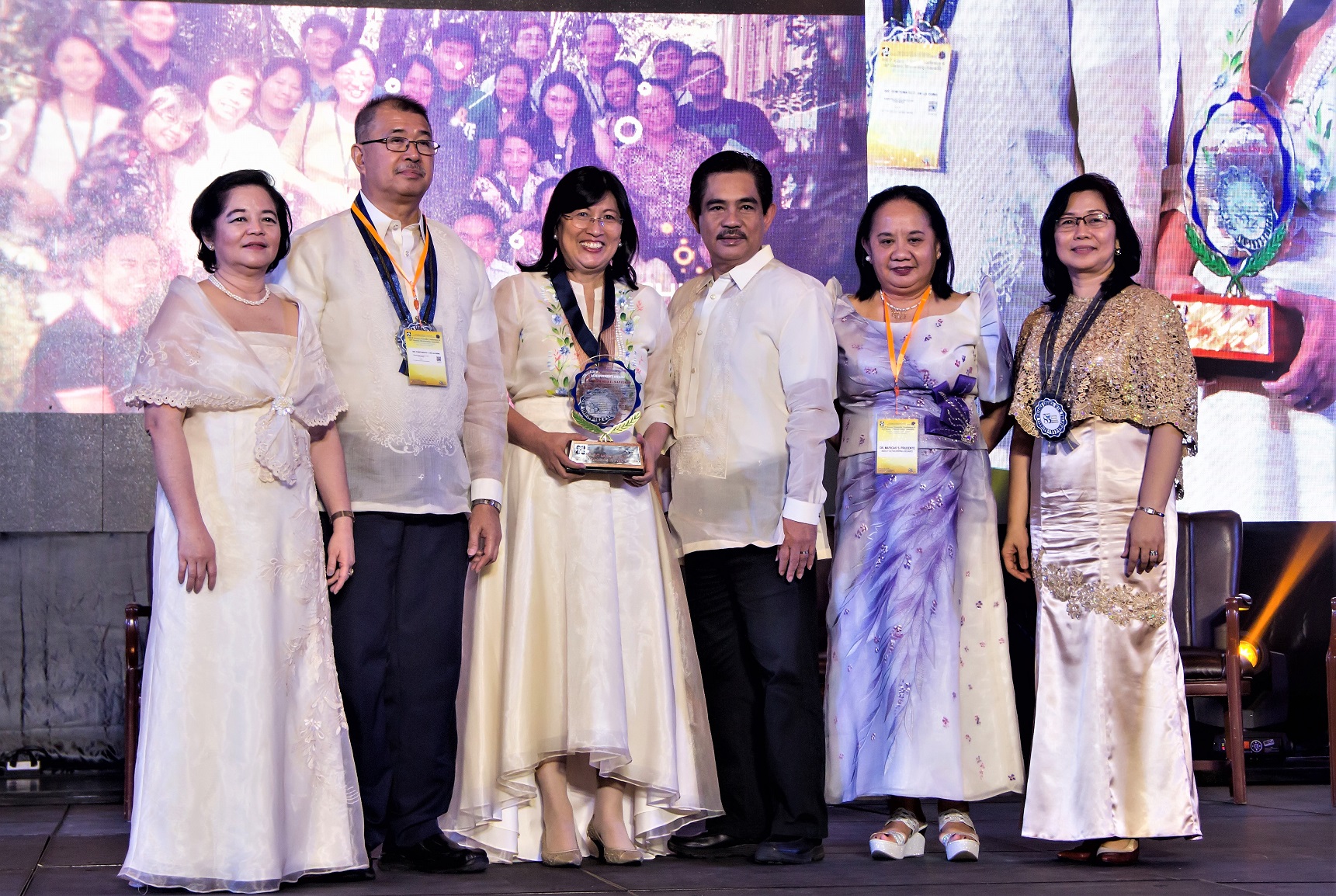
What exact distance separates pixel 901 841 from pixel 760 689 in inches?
18.7

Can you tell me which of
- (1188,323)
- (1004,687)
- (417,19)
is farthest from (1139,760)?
(417,19)

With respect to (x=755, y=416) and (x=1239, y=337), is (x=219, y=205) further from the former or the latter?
(x=1239, y=337)

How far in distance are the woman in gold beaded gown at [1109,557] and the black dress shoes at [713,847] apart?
65 centimetres

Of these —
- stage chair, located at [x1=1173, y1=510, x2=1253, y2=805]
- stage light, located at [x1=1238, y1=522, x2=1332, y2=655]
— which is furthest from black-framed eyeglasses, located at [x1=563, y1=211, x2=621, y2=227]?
stage light, located at [x1=1238, y1=522, x2=1332, y2=655]

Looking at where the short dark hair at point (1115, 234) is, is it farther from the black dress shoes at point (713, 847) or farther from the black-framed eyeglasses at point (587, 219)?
the black dress shoes at point (713, 847)

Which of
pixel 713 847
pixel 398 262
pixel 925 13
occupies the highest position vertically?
pixel 925 13

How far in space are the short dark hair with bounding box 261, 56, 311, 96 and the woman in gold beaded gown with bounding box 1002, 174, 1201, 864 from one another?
292 cm

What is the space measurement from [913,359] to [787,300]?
336 millimetres

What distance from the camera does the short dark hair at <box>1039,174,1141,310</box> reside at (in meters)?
3.29

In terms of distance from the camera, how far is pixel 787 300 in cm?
326

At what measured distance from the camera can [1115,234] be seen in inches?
129

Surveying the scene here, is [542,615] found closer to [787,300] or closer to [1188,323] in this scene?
[787,300]

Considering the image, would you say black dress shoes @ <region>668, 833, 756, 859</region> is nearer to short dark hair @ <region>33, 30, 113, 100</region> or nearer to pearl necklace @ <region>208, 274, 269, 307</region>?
pearl necklace @ <region>208, 274, 269, 307</region>

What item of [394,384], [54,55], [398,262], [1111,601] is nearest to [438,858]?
[394,384]
